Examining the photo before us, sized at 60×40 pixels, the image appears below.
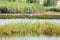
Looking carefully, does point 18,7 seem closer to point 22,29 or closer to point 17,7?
point 17,7

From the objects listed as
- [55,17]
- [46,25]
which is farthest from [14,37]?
[55,17]

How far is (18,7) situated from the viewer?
5.56 ft

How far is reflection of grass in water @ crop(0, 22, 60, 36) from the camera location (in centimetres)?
165

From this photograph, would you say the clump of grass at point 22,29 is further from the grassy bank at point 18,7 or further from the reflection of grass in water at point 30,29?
the grassy bank at point 18,7

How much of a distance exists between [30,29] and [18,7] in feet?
0.79

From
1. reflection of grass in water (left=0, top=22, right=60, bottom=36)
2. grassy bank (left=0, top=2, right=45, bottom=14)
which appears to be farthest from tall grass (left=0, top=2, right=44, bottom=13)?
reflection of grass in water (left=0, top=22, right=60, bottom=36)

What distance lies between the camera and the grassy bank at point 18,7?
5.50 feet

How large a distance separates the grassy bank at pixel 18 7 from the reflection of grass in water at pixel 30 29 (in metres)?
0.13

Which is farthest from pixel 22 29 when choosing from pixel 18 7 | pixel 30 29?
pixel 18 7

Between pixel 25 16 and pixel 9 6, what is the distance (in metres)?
0.18

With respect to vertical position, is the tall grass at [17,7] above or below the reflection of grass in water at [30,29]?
above

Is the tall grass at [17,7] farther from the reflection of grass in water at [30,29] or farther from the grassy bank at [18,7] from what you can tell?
the reflection of grass in water at [30,29]

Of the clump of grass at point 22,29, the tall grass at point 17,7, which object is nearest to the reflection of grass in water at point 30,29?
the clump of grass at point 22,29

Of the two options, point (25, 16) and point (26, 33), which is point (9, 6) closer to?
point (25, 16)
